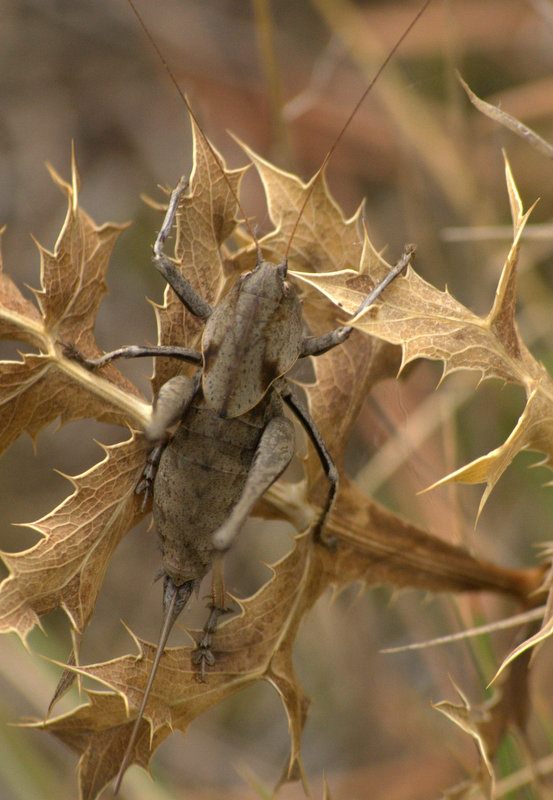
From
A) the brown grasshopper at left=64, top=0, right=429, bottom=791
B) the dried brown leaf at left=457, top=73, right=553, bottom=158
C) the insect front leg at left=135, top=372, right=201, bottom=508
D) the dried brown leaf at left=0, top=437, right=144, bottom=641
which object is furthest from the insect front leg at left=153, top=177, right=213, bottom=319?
the dried brown leaf at left=457, top=73, right=553, bottom=158

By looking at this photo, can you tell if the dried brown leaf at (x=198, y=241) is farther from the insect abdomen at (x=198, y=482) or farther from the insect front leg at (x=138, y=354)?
the insect abdomen at (x=198, y=482)

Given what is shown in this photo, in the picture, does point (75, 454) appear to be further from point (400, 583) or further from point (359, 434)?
point (400, 583)

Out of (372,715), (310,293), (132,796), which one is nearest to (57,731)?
(310,293)

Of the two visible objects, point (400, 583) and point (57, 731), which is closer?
point (57, 731)

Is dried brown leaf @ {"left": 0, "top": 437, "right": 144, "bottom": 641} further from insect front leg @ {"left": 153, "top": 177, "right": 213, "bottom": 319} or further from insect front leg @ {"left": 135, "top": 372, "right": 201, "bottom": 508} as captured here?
insect front leg @ {"left": 153, "top": 177, "right": 213, "bottom": 319}

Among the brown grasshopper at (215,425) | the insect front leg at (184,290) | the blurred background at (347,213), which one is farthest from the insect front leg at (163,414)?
the blurred background at (347,213)
